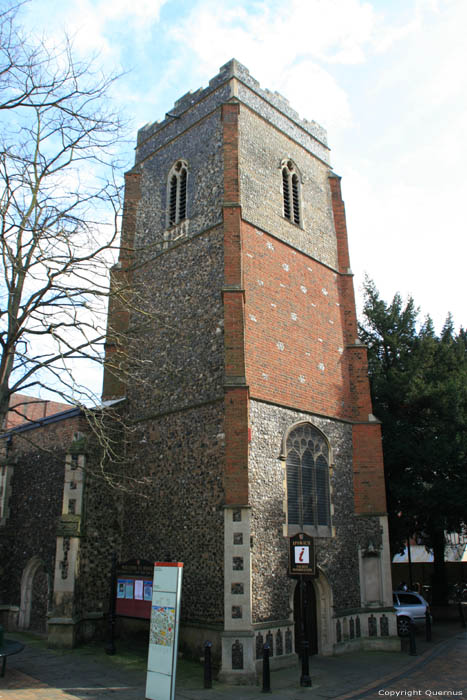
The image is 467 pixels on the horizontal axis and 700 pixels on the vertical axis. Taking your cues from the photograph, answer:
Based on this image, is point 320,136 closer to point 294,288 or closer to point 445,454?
point 294,288

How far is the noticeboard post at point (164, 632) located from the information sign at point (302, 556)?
13.1 ft

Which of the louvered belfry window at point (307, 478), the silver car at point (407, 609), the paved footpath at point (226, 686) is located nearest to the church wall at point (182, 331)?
the louvered belfry window at point (307, 478)

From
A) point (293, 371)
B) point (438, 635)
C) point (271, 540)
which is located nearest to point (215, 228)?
point (293, 371)

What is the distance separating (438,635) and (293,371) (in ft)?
34.1

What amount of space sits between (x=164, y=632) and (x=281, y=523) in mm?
5586

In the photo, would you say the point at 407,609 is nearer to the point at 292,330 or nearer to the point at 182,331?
the point at 292,330

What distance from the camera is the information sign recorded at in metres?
11.7

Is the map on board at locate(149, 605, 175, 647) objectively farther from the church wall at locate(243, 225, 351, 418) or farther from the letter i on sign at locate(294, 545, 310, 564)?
the church wall at locate(243, 225, 351, 418)

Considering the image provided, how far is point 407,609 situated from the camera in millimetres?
18250

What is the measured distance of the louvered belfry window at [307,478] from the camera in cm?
1447

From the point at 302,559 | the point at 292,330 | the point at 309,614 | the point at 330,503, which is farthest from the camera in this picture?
the point at 292,330

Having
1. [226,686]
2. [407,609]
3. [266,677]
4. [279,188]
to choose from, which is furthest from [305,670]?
[279,188]

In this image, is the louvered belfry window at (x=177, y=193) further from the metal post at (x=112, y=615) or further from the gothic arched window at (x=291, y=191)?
the metal post at (x=112, y=615)

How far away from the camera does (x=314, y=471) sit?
50.4ft
